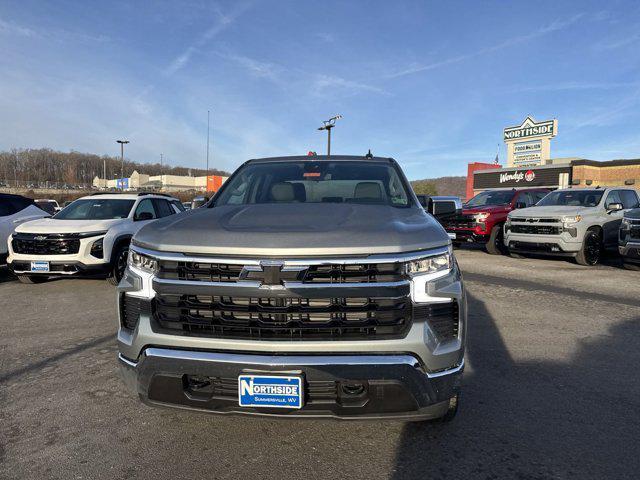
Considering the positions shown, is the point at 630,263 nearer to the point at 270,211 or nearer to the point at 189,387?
the point at 270,211

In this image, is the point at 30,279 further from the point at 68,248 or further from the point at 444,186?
the point at 444,186

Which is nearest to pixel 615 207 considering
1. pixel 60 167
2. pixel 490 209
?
pixel 490 209

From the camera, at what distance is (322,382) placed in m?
2.26

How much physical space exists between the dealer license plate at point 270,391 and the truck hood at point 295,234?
24.1 inches

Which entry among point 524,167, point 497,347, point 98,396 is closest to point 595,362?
point 497,347

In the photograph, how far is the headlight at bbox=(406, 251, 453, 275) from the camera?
238 cm

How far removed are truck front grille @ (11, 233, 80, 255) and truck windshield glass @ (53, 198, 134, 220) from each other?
A: 111 centimetres

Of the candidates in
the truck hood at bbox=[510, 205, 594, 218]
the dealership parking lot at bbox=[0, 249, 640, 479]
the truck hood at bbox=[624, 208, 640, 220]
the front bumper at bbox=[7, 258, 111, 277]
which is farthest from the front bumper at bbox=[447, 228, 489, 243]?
the front bumper at bbox=[7, 258, 111, 277]

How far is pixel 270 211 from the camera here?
3119mm

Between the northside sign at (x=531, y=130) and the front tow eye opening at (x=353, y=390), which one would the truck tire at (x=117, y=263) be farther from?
the northside sign at (x=531, y=130)

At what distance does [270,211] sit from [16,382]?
253 centimetres

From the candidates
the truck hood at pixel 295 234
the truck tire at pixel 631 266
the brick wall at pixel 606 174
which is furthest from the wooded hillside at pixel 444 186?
the truck hood at pixel 295 234

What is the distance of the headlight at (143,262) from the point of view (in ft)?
8.29

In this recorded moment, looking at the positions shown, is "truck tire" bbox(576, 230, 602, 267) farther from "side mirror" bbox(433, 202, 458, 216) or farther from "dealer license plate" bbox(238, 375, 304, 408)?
"dealer license plate" bbox(238, 375, 304, 408)
